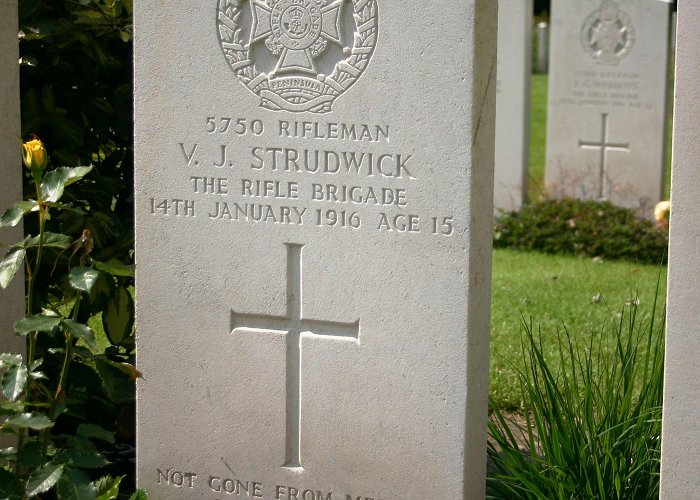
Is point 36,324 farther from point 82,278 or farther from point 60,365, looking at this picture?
point 60,365

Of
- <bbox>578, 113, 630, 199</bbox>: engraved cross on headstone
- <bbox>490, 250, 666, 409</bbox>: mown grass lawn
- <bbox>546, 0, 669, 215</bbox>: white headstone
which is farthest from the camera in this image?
<bbox>578, 113, 630, 199</bbox>: engraved cross on headstone

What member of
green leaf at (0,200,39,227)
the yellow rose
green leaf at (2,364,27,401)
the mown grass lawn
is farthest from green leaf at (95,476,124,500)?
the mown grass lawn

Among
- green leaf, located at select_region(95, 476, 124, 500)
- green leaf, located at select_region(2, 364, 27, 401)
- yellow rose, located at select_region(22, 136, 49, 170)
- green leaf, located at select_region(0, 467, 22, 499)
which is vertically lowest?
green leaf, located at select_region(95, 476, 124, 500)

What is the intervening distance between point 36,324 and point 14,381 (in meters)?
0.16

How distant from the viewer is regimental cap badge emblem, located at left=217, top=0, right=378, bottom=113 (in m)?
3.38

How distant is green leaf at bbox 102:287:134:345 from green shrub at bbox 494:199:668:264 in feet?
16.7

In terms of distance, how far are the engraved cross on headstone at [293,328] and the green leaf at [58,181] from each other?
63 centimetres

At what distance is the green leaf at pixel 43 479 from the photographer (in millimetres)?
3217

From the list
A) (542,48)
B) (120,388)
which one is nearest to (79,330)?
(120,388)

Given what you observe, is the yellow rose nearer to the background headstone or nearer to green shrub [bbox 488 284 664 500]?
green shrub [bbox 488 284 664 500]

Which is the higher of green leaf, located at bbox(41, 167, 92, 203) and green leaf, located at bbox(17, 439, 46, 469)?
green leaf, located at bbox(41, 167, 92, 203)

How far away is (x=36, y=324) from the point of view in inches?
129

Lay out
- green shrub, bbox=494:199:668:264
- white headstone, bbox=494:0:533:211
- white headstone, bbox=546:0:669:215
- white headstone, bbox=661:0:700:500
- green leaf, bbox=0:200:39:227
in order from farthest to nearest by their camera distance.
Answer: white headstone, bbox=546:0:669:215 < white headstone, bbox=494:0:533:211 < green shrub, bbox=494:199:668:264 < green leaf, bbox=0:200:39:227 < white headstone, bbox=661:0:700:500

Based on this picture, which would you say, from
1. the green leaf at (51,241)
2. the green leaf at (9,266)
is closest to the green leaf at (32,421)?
the green leaf at (9,266)
